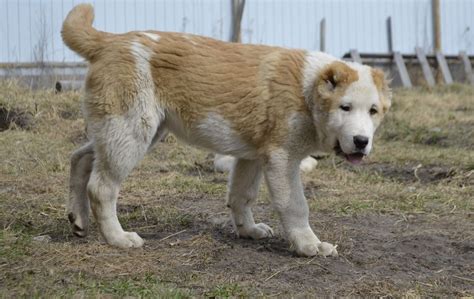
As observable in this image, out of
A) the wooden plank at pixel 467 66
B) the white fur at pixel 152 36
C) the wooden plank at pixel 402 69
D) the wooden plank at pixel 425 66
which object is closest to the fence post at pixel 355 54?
the wooden plank at pixel 402 69

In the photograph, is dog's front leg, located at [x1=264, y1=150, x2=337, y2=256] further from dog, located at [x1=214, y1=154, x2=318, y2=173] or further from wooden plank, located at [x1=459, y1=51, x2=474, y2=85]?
wooden plank, located at [x1=459, y1=51, x2=474, y2=85]

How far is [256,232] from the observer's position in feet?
17.4

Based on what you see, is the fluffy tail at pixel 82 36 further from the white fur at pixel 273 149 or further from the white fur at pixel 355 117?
the white fur at pixel 355 117

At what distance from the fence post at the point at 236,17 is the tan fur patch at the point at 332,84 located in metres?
7.36

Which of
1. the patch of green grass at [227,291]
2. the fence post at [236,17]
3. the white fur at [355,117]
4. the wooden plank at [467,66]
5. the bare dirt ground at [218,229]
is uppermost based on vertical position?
the white fur at [355,117]

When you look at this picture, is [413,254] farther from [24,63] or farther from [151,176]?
[24,63]

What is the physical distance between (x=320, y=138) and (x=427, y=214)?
165 centimetres

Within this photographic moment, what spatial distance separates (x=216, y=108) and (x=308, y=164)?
10.6 ft

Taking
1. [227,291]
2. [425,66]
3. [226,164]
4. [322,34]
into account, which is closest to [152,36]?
[227,291]

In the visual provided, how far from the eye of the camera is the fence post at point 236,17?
39.9 ft

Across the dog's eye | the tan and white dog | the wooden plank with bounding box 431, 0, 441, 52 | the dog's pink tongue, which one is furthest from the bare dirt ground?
the wooden plank with bounding box 431, 0, 441, 52

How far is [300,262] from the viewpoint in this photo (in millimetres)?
4660

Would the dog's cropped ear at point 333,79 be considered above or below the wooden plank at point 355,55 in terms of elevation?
above

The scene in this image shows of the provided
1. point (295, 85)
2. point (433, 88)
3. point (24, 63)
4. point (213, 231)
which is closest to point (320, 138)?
point (295, 85)
